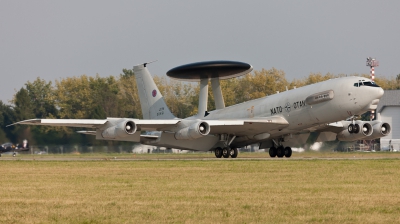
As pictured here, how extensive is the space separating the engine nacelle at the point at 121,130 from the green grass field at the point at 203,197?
46.2 feet

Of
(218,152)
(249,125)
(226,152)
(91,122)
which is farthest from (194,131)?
(91,122)

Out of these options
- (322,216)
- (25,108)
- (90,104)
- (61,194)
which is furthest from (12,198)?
(90,104)

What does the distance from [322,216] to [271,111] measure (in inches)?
1207

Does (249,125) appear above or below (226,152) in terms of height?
above

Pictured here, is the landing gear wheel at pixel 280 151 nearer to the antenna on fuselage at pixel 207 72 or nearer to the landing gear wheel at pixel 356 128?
the landing gear wheel at pixel 356 128

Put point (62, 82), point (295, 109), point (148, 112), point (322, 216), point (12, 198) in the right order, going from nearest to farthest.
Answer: point (322, 216), point (12, 198), point (295, 109), point (148, 112), point (62, 82)

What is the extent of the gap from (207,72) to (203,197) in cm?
3648

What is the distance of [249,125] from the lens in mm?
44406

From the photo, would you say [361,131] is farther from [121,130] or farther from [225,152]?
[121,130]

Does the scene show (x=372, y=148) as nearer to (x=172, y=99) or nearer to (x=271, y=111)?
(x=172, y=99)

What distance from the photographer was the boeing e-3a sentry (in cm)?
4044

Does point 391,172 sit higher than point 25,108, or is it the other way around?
point 25,108

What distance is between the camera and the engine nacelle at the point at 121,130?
4172cm

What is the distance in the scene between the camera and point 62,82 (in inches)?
Result: 3698
